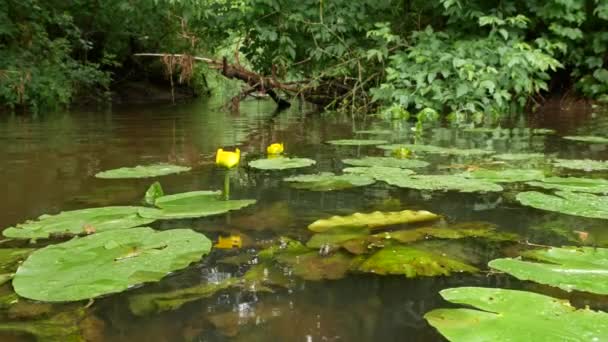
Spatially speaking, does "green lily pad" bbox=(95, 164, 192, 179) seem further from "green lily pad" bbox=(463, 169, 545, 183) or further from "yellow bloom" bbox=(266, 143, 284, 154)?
"green lily pad" bbox=(463, 169, 545, 183)

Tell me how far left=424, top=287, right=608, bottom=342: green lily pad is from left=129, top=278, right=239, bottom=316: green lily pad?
1.27 feet

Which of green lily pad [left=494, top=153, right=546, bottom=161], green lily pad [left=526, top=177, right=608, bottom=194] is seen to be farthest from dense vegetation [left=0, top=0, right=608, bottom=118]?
green lily pad [left=526, top=177, right=608, bottom=194]

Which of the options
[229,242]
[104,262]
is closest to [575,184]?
[229,242]

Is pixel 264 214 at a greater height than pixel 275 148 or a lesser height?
lesser

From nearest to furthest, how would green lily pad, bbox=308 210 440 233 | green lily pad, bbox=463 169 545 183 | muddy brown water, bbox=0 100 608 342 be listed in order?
1. muddy brown water, bbox=0 100 608 342
2. green lily pad, bbox=308 210 440 233
3. green lily pad, bbox=463 169 545 183

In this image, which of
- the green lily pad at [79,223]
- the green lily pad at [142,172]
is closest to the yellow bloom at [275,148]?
the green lily pad at [142,172]

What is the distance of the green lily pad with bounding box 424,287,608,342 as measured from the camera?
73 cm

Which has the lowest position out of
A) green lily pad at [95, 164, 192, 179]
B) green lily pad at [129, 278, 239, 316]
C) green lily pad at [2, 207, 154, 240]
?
green lily pad at [129, 278, 239, 316]

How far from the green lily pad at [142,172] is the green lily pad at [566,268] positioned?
1.38 meters

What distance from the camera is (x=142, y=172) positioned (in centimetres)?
205

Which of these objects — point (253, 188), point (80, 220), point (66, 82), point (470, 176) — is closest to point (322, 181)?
point (253, 188)

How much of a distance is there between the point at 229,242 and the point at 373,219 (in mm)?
380

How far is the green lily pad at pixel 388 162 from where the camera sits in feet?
7.23

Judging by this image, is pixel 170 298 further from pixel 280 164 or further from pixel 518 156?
pixel 518 156
